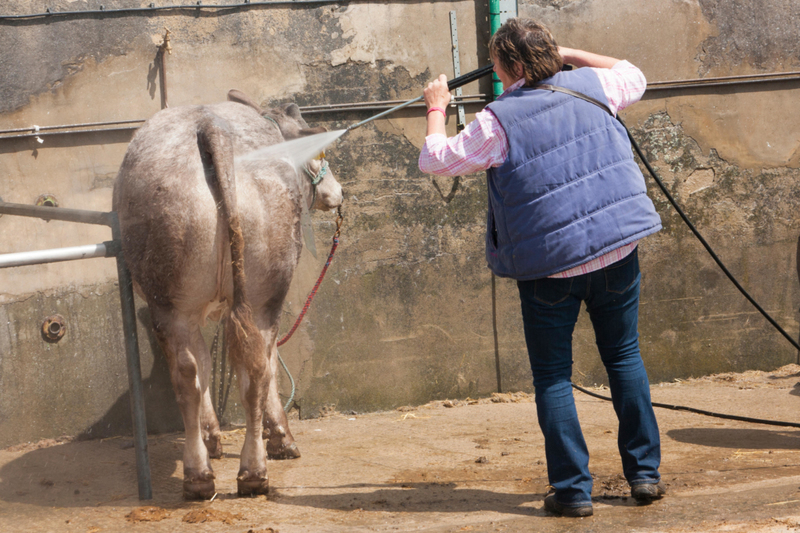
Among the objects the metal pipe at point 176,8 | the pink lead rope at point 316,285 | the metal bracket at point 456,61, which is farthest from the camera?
the metal bracket at point 456,61

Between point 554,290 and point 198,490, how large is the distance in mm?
1835

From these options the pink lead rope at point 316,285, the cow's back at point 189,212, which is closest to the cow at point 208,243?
the cow's back at point 189,212

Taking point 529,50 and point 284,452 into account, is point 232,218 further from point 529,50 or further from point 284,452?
point 284,452

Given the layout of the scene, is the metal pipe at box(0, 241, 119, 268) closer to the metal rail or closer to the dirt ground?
the metal rail

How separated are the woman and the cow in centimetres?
85

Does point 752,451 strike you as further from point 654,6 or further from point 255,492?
point 654,6

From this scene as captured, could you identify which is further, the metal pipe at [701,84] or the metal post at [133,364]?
the metal pipe at [701,84]

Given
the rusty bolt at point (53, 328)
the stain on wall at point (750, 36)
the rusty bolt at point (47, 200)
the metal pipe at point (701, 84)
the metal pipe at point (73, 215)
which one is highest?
the stain on wall at point (750, 36)

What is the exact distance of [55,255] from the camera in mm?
3135

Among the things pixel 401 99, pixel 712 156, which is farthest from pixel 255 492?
A: pixel 712 156

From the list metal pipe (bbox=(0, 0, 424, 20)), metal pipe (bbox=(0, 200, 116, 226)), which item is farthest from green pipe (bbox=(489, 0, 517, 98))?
metal pipe (bbox=(0, 200, 116, 226))

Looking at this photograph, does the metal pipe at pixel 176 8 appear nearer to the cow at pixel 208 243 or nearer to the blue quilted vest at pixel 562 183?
the cow at pixel 208 243

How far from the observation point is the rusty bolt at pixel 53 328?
14.8 feet

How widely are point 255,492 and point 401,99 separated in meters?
2.77
